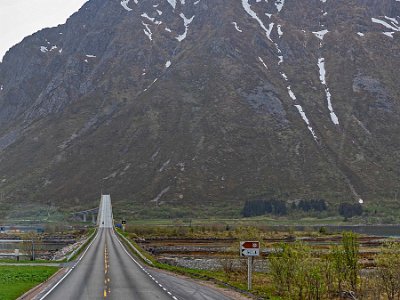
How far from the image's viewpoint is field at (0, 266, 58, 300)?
3013 cm

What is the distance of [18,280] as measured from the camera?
36.8 metres

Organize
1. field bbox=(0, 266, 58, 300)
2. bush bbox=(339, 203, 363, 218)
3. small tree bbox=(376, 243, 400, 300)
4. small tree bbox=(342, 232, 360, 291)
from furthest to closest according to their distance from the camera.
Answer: bush bbox=(339, 203, 363, 218), small tree bbox=(342, 232, 360, 291), small tree bbox=(376, 243, 400, 300), field bbox=(0, 266, 58, 300)

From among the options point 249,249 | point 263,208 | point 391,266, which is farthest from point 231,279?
point 263,208

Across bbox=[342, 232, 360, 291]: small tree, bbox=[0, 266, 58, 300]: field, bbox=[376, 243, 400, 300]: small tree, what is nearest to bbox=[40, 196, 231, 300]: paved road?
bbox=[0, 266, 58, 300]: field

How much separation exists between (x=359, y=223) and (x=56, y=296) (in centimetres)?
14615

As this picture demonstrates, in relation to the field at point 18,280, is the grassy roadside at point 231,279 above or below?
below

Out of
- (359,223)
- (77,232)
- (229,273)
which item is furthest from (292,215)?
(229,273)

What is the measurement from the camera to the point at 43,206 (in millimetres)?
194500

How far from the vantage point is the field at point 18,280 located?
3013 cm

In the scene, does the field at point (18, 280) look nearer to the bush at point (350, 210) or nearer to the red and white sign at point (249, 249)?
the red and white sign at point (249, 249)

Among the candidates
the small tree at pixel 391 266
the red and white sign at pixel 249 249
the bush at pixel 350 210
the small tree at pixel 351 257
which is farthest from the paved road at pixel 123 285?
the bush at pixel 350 210

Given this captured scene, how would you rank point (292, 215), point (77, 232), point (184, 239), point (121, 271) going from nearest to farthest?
point (121, 271), point (184, 239), point (77, 232), point (292, 215)

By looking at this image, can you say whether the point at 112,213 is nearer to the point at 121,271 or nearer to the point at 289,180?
the point at 289,180

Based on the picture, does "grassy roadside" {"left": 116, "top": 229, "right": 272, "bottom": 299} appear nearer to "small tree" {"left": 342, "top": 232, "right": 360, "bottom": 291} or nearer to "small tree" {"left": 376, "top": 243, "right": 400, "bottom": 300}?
"small tree" {"left": 342, "top": 232, "right": 360, "bottom": 291}
